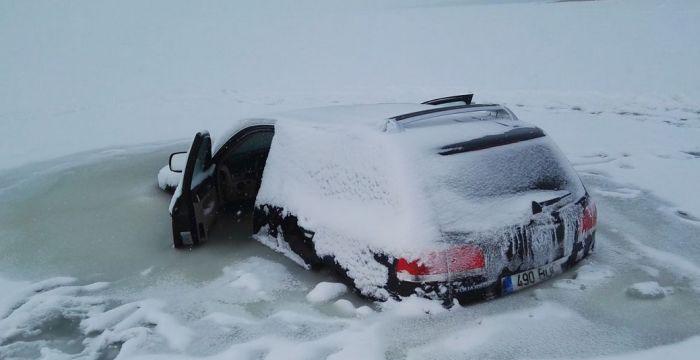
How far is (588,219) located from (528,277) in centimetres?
73

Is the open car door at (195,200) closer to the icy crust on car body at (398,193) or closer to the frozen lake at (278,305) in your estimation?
the frozen lake at (278,305)

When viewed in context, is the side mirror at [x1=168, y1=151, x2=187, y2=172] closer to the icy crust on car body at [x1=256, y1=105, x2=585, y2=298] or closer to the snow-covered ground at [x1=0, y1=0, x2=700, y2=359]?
the snow-covered ground at [x1=0, y1=0, x2=700, y2=359]

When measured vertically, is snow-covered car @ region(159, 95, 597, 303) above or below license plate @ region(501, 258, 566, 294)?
above

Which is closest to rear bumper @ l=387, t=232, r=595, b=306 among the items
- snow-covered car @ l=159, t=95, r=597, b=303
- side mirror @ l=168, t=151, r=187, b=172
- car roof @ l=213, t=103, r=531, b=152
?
snow-covered car @ l=159, t=95, r=597, b=303

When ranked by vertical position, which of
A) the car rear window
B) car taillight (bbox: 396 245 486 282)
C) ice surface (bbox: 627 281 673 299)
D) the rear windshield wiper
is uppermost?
the car rear window

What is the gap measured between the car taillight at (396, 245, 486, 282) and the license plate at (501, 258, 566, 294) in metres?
0.28

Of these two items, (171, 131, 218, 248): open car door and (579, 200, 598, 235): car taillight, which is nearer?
(579, 200, 598, 235): car taillight

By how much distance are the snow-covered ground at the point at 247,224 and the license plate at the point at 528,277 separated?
23 cm

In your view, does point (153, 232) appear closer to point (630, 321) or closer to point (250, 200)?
point (250, 200)

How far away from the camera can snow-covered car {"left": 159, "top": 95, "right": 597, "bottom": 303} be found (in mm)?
3338

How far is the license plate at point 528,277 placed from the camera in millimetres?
3503

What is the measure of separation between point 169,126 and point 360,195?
32.4ft

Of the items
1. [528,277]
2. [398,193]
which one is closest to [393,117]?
[398,193]

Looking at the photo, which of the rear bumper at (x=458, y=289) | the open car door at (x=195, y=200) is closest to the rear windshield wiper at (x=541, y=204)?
the rear bumper at (x=458, y=289)
